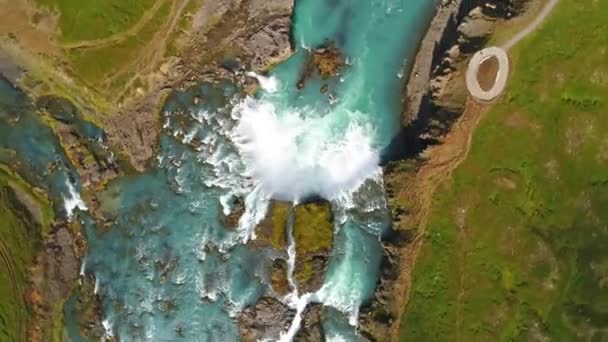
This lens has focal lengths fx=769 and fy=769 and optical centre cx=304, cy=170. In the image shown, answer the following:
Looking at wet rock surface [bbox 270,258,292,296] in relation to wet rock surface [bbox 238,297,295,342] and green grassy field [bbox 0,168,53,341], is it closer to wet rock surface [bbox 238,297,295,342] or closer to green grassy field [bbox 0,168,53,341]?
wet rock surface [bbox 238,297,295,342]

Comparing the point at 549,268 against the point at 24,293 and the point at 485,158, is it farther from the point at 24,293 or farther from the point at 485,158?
the point at 24,293

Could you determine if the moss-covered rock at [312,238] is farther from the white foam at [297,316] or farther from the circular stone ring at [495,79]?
the circular stone ring at [495,79]

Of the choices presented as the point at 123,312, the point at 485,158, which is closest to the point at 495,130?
the point at 485,158

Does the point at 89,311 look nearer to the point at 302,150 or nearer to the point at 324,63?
the point at 302,150

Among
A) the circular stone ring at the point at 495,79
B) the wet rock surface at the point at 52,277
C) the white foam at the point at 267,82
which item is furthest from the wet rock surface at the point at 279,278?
the circular stone ring at the point at 495,79

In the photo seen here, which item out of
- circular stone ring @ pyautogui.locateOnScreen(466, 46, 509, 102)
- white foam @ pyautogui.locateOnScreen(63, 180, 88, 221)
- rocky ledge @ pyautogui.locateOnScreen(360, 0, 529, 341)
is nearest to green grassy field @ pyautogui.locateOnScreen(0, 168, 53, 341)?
white foam @ pyautogui.locateOnScreen(63, 180, 88, 221)
